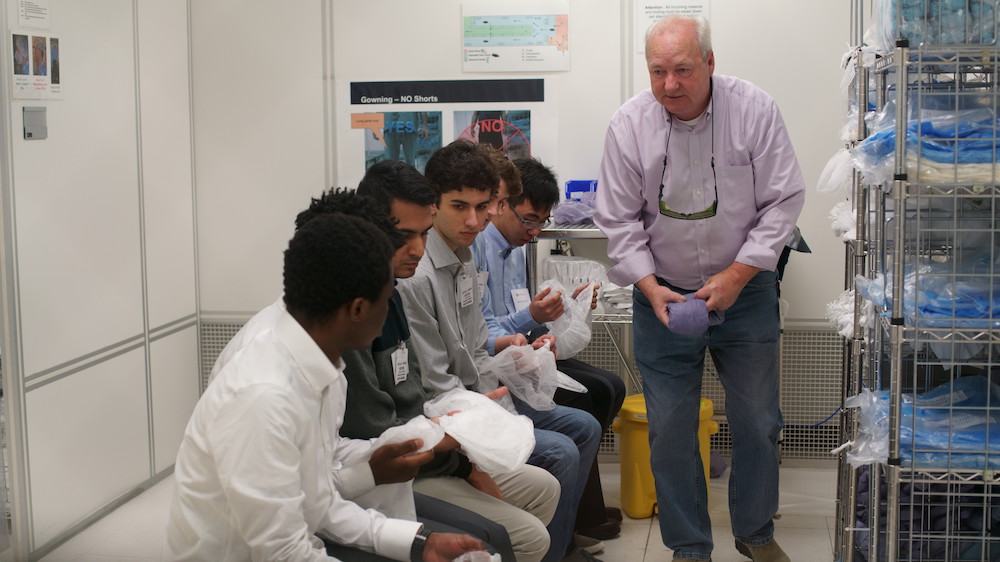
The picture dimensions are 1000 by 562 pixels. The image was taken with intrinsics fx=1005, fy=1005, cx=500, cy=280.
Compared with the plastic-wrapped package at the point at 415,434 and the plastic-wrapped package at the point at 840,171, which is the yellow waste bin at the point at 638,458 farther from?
the plastic-wrapped package at the point at 415,434

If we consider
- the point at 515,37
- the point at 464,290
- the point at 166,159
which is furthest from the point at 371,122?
the point at 464,290

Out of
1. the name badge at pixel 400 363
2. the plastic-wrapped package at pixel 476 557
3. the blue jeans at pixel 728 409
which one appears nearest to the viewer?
the plastic-wrapped package at pixel 476 557

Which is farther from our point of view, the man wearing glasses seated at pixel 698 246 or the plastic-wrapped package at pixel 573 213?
the plastic-wrapped package at pixel 573 213

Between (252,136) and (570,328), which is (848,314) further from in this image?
(252,136)

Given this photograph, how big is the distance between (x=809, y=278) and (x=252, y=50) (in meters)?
2.80

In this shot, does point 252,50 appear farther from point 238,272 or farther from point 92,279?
point 92,279

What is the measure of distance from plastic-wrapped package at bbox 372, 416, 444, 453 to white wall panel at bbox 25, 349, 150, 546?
6.35ft

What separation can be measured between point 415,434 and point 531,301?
1.54 metres

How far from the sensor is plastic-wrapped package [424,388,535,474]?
2332 millimetres

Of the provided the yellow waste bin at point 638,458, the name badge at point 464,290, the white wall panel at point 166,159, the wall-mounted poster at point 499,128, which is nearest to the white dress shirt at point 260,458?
the name badge at point 464,290

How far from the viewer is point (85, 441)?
→ 3889mm

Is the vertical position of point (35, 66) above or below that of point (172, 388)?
above

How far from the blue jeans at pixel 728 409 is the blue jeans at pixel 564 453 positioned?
0.72 ft

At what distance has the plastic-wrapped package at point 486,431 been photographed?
233cm
